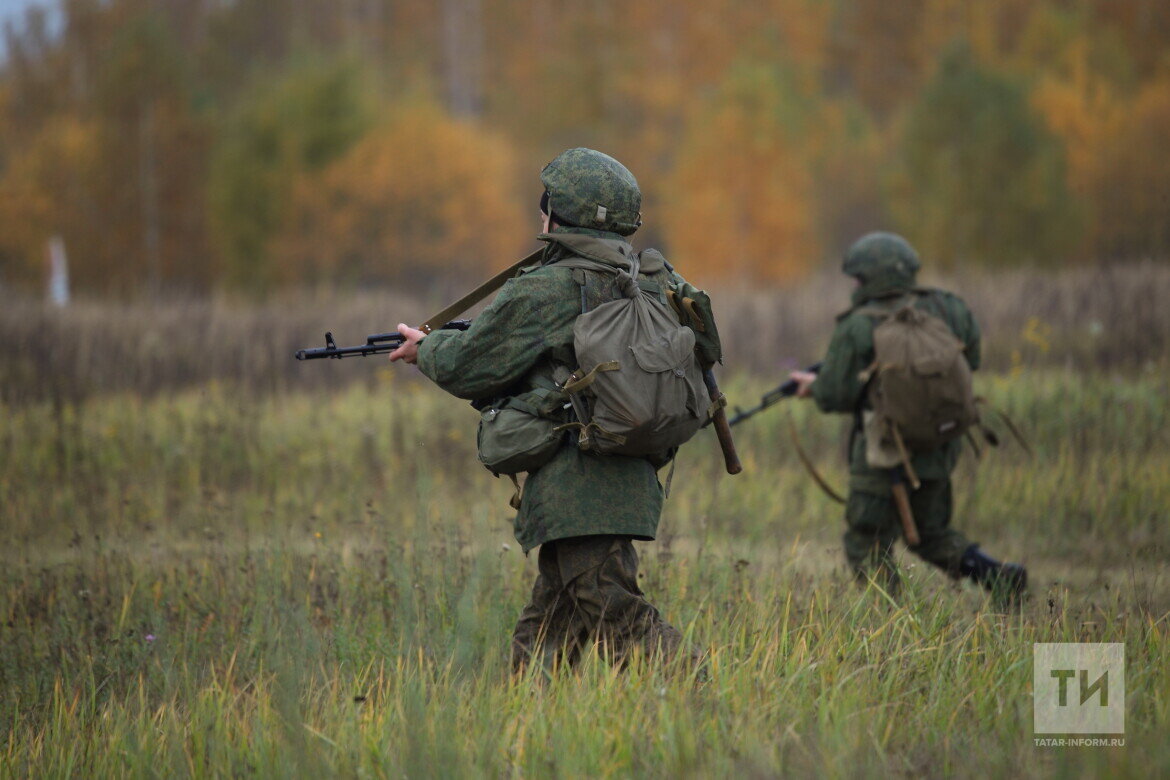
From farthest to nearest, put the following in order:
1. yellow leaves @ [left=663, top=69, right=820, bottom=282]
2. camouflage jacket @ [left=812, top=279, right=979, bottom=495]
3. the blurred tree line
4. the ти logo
→ yellow leaves @ [left=663, top=69, right=820, bottom=282]
the blurred tree line
camouflage jacket @ [left=812, top=279, right=979, bottom=495]
the ти logo

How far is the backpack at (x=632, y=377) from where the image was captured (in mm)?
3734

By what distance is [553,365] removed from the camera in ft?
13.0

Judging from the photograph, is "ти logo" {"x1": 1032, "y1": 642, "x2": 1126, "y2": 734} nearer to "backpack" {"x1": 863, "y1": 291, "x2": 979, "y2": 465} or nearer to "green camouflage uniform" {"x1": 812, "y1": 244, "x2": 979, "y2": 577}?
"backpack" {"x1": 863, "y1": 291, "x2": 979, "y2": 465}

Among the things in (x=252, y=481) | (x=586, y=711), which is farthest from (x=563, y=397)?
(x=252, y=481)

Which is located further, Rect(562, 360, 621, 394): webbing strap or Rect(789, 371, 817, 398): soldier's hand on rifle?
Rect(789, 371, 817, 398): soldier's hand on rifle

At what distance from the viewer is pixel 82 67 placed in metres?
36.2

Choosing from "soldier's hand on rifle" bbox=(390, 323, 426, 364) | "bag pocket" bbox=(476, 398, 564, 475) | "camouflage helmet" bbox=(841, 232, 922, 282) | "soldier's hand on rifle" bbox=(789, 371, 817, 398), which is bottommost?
"bag pocket" bbox=(476, 398, 564, 475)

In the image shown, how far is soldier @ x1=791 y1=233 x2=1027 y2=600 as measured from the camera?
6055 millimetres

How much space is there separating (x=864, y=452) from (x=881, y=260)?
0.89 metres

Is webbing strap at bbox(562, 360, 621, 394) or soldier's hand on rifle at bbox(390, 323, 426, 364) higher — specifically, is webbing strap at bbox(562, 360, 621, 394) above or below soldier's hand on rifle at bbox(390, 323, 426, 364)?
below

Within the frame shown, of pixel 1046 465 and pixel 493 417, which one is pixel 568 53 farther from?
pixel 493 417

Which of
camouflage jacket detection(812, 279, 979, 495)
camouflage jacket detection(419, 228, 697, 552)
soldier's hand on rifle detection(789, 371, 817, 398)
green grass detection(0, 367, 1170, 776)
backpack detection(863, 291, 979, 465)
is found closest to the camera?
green grass detection(0, 367, 1170, 776)

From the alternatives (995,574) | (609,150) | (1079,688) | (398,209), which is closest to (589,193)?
(1079,688)

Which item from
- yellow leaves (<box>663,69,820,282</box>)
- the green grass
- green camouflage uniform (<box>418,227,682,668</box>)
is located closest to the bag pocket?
green camouflage uniform (<box>418,227,682,668</box>)
